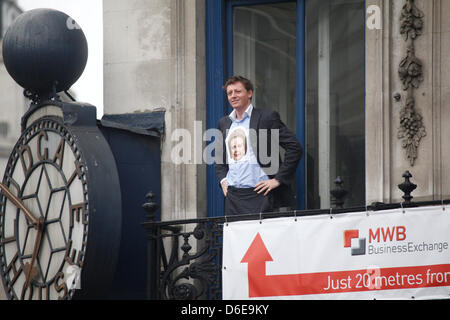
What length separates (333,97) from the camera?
35.1 feet

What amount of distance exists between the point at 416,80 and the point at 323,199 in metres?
1.80

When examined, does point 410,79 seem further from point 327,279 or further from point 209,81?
point 327,279

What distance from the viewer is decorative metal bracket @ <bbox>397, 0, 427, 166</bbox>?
384 inches

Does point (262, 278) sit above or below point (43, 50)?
below

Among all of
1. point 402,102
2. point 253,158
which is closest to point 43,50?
point 253,158

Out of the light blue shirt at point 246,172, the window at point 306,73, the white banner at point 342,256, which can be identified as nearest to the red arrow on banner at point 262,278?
the white banner at point 342,256

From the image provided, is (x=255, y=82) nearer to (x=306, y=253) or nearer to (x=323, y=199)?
(x=323, y=199)

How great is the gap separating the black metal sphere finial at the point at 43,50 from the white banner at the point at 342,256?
2.90 metres

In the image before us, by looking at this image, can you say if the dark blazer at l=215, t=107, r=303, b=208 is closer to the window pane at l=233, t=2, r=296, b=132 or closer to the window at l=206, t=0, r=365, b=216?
the window at l=206, t=0, r=365, b=216

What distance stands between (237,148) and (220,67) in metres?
1.82

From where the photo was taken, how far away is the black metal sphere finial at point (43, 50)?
10.1m

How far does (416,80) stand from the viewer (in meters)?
9.81
